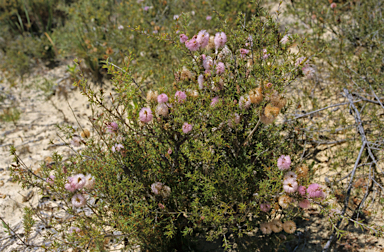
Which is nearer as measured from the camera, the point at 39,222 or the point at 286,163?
the point at 286,163

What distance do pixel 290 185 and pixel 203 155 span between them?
59 cm

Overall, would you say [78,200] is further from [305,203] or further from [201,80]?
[305,203]

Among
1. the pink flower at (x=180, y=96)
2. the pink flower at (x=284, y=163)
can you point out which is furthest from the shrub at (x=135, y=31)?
the pink flower at (x=284, y=163)

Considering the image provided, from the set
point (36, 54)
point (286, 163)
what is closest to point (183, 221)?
point (286, 163)

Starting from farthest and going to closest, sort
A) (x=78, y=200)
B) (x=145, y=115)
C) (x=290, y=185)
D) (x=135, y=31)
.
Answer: (x=135, y=31) → (x=78, y=200) → (x=145, y=115) → (x=290, y=185)

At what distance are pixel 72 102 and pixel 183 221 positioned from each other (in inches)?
134

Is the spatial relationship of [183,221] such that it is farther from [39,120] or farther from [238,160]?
[39,120]

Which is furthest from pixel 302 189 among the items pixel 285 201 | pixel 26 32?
pixel 26 32

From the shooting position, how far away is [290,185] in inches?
65.3

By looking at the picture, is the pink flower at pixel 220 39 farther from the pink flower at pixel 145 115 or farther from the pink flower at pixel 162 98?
the pink flower at pixel 145 115

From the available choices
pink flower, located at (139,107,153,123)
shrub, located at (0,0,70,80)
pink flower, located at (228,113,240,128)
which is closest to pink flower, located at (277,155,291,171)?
pink flower, located at (228,113,240,128)

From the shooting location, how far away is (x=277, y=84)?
5.42ft

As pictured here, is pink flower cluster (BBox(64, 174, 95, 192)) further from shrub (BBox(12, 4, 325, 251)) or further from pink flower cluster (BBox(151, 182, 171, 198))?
pink flower cluster (BBox(151, 182, 171, 198))

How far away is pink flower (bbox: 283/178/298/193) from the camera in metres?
1.64
